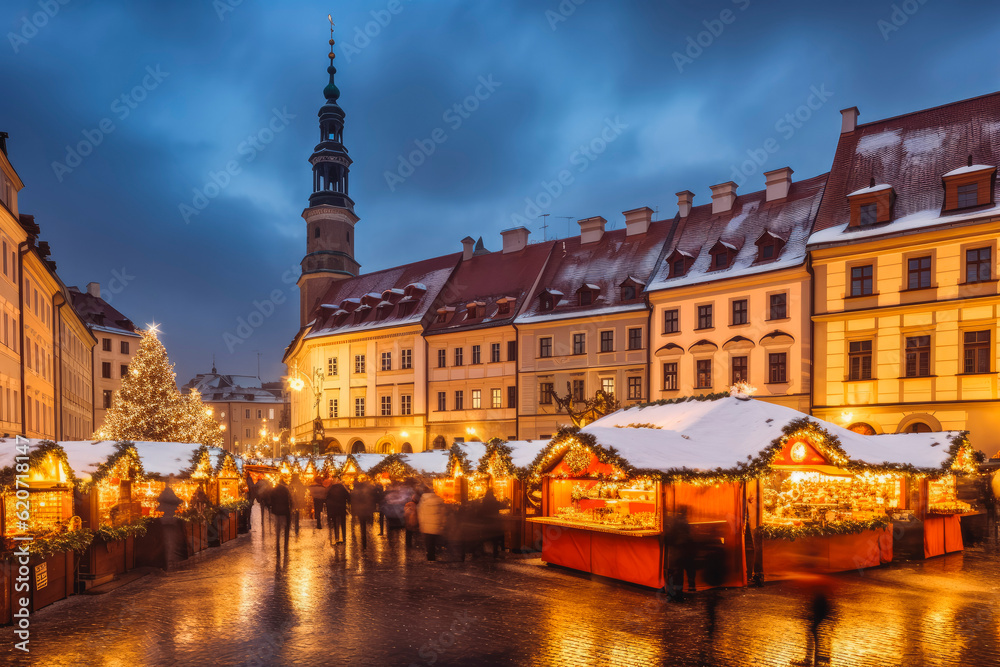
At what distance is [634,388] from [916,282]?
1353 cm

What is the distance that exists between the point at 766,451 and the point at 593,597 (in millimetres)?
3949

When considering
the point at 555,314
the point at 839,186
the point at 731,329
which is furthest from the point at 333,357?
the point at 839,186

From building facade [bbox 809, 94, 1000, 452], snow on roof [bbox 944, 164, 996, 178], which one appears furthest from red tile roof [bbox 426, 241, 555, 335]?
snow on roof [bbox 944, 164, 996, 178]

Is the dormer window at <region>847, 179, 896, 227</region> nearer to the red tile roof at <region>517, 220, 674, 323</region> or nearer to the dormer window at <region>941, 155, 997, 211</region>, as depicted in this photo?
the dormer window at <region>941, 155, 997, 211</region>

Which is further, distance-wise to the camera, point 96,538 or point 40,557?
point 96,538

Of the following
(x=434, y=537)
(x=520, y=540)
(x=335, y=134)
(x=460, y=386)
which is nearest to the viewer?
(x=434, y=537)

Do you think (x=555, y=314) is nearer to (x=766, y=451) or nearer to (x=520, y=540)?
(x=520, y=540)

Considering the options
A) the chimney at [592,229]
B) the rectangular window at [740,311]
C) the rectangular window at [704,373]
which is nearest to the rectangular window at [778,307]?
the rectangular window at [740,311]

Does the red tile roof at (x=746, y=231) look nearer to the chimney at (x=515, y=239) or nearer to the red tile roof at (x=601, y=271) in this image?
the red tile roof at (x=601, y=271)

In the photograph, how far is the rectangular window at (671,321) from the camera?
121 ft

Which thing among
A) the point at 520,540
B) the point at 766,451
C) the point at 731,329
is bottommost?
the point at 520,540

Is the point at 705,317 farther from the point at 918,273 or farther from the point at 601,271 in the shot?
the point at 918,273

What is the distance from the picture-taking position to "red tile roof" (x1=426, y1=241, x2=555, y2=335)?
44438 millimetres

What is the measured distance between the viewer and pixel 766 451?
13422 mm
